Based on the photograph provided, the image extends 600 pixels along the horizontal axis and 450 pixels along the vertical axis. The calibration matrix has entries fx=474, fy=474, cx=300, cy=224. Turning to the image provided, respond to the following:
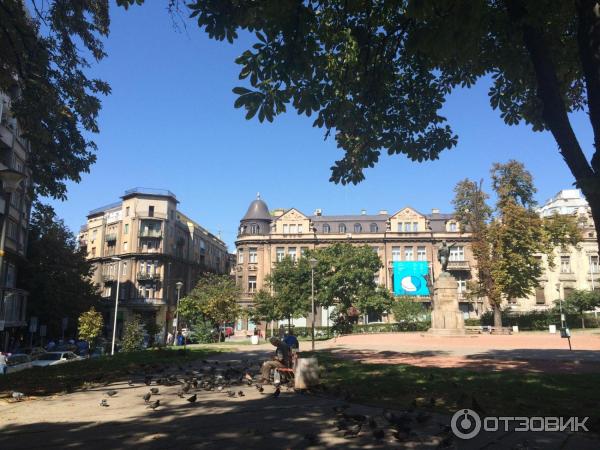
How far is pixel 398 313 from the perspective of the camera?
47.6 m

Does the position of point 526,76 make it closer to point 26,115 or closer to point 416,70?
point 416,70

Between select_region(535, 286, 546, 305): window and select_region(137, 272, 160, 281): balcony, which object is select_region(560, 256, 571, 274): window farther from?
select_region(137, 272, 160, 281): balcony

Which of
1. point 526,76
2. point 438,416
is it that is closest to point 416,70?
point 526,76

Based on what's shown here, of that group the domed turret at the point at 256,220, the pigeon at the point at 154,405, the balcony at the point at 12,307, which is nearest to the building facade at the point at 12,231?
the balcony at the point at 12,307

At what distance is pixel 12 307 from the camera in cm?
3559

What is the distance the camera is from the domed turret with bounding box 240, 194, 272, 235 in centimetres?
6894

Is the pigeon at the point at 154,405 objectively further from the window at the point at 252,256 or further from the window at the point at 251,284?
the window at the point at 252,256

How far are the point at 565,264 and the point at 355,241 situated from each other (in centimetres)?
2797

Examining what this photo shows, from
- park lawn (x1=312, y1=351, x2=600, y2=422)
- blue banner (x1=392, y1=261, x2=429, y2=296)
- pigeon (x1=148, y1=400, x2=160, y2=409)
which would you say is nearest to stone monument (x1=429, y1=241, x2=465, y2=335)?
park lawn (x1=312, y1=351, x2=600, y2=422)

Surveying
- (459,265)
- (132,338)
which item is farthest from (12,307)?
(459,265)

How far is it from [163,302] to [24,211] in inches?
1100

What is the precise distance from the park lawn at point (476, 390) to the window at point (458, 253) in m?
55.0

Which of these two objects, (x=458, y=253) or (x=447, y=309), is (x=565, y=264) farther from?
(x=447, y=309)

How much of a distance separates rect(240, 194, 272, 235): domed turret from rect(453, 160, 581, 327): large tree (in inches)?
1226
